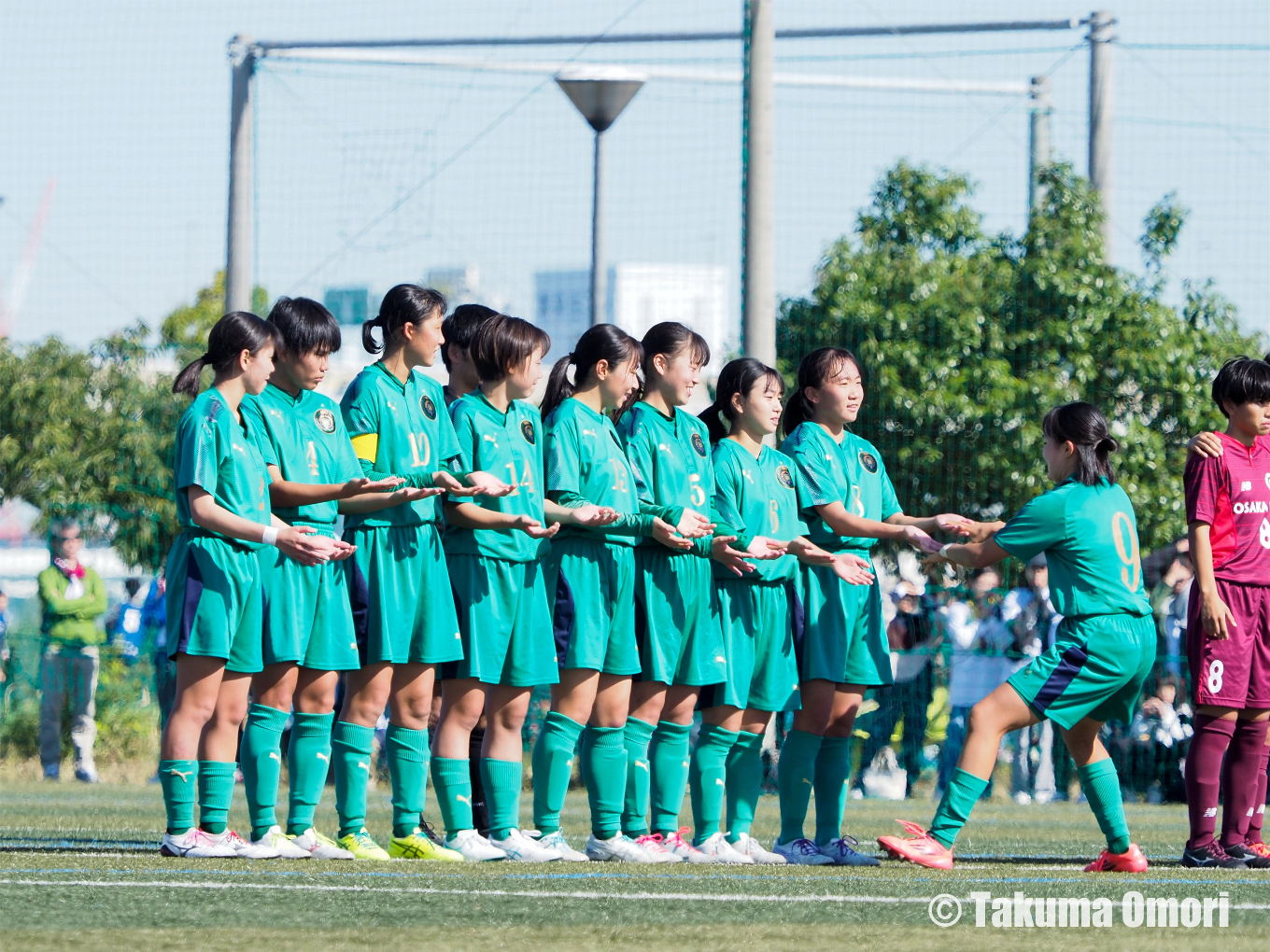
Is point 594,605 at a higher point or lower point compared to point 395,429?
lower

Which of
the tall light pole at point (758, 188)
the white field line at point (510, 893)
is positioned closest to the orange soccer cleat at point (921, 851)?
the white field line at point (510, 893)

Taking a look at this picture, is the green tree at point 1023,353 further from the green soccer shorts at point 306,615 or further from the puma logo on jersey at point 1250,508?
the green soccer shorts at point 306,615

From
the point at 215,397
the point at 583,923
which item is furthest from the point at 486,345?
the point at 583,923

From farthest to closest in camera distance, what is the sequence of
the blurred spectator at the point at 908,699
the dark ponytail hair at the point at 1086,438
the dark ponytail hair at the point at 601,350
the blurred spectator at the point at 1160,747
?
the blurred spectator at the point at 908,699, the blurred spectator at the point at 1160,747, the dark ponytail hair at the point at 601,350, the dark ponytail hair at the point at 1086,438

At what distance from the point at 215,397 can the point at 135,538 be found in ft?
28.2

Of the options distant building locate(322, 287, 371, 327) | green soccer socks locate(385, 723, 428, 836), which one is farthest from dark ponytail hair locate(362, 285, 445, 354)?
distant building locate(322, 287, 371, 327)

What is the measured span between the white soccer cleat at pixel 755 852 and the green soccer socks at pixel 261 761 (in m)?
1.65

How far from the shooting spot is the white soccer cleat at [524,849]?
20.0 feet

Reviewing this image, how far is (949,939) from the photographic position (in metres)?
4.23

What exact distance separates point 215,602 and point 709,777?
1.95m

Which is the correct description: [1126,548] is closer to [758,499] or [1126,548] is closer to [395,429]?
[758,499]

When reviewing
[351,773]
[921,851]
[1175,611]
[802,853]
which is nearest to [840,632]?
[802,853]

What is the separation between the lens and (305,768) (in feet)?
19.7

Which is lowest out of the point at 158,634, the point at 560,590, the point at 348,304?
the point at 158,634
